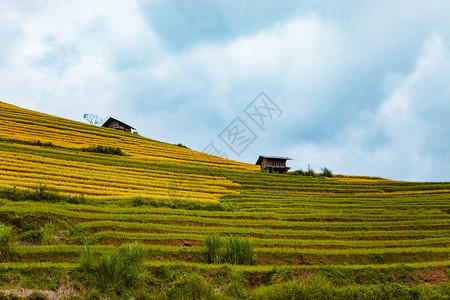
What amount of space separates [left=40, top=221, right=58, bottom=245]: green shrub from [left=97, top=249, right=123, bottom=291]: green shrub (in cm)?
337

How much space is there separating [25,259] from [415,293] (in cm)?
1033

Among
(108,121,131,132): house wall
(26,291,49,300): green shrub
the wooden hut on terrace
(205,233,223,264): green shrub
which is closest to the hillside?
(205,233,223,264): green shrub

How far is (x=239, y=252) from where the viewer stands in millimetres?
10352

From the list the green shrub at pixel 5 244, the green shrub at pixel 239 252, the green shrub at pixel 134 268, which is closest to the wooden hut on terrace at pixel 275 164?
the green shrub at pixel 239 252

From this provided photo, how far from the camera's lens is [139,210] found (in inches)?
585

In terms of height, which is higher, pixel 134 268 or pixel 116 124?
pixel 116 124

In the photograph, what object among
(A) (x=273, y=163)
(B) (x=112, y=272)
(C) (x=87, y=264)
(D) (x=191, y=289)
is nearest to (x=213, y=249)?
(D) (x=191, y=289)

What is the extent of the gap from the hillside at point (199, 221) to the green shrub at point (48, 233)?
0.09 meters

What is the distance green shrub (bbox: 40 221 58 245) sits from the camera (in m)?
10.2

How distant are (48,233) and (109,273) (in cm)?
399

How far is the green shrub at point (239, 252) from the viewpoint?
10.3m

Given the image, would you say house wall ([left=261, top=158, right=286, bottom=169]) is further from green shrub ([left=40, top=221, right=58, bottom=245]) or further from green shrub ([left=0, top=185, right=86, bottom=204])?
green shrub ([left=40, top=221, right=58, bottom=245])

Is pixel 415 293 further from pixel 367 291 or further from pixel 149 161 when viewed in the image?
pixel 149 161

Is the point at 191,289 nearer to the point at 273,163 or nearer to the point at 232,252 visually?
the point at 232,252
